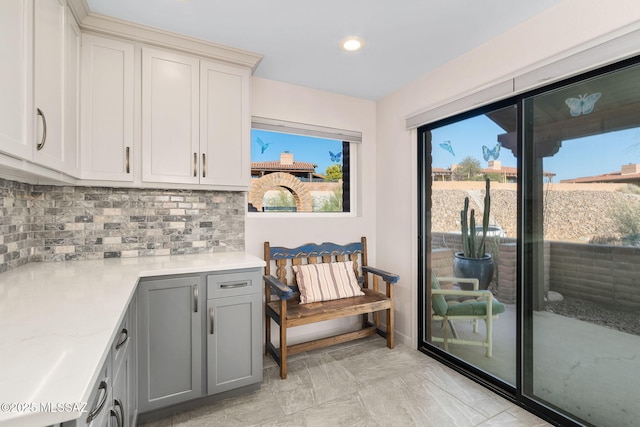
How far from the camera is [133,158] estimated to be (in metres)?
2.07

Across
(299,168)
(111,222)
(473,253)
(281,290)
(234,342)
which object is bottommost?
(234,342)

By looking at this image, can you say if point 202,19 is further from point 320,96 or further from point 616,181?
point 616,181

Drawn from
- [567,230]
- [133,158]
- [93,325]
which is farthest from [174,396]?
[567,230]

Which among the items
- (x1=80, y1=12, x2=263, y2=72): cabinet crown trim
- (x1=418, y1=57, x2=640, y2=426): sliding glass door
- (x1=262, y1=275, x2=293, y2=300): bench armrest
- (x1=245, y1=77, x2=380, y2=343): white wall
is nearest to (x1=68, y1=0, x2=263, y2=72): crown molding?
(x1=80, y1=12, x2=263, y2=72): cabinet crown trim

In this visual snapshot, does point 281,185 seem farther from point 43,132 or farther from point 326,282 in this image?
point 43,132

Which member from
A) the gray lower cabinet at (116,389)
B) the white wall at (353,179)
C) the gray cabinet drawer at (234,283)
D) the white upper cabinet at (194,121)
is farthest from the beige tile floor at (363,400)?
the white upper cabinet at (194,121)

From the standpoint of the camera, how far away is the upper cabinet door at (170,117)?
81.9 inches

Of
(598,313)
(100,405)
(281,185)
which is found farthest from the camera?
(281,185)

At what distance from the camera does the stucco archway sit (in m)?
2.85

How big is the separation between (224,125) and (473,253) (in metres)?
2.11

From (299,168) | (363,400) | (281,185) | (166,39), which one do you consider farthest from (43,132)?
(363,400)

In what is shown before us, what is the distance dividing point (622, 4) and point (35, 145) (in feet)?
9.04

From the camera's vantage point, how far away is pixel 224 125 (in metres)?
2.30

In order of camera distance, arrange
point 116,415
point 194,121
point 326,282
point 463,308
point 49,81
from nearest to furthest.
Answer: point 116,415 → point 49,81 → point 194,121 → point 463,308 → point 326,282
